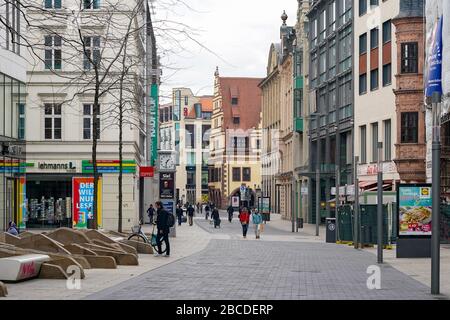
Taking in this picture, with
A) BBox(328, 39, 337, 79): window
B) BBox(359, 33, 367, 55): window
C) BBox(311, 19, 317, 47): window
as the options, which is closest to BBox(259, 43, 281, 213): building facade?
BBox(311, 19, 317, 47): window

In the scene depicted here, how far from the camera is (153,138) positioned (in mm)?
71938

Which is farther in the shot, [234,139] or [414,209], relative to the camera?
[234,139]

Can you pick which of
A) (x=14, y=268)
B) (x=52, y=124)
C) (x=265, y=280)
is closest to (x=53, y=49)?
(x=14, y=268)

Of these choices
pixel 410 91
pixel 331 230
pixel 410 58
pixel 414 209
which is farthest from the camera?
pixel 410 58

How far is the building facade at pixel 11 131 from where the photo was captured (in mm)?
35250

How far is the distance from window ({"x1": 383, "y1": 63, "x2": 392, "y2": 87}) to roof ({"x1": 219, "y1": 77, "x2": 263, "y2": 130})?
89.3 meters

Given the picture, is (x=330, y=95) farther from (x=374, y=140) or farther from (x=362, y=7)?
(x=374, y=140)

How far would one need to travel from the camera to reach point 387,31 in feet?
167

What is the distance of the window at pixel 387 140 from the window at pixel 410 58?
209 inches

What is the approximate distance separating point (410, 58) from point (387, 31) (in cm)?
518

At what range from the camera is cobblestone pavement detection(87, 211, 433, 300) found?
1644cm

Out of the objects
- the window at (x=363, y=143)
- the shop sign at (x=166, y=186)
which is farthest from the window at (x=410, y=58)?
the shop sign at (x=166, y=186)
